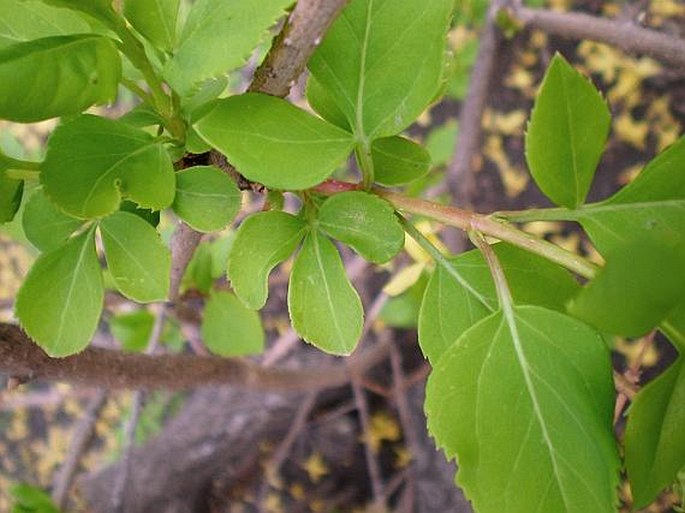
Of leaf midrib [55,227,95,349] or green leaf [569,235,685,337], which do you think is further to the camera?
leaf midrib [55,227,95,349]

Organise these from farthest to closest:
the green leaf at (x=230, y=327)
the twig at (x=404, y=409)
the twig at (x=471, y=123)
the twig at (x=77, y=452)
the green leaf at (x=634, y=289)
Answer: the twig at (x=404, y=409), the twig at (x=471, y=123), the twig at (x=77, y=452), the green leaf at (x=230, y=327), the green leaf at (x=634, y=289)

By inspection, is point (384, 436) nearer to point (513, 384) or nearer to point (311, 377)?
point (311, 377)

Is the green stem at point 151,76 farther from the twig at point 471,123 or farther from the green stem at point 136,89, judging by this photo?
the twig at point 471,123

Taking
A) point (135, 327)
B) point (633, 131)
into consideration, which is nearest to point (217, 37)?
point (135, 327)

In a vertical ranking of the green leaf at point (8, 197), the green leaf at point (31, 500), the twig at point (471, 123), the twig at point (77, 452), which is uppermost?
the green leaf at point (8, 197)

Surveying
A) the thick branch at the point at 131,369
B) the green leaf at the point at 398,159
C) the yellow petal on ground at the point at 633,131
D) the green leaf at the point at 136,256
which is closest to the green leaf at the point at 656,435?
the green leaf at the point at 398,159

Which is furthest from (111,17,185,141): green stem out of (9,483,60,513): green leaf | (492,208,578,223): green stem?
(9,483,60,513): green leaf

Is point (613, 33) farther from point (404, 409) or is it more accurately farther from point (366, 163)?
point (404, 409)

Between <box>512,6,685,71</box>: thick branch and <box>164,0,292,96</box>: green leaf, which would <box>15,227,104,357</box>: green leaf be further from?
<box>512,6,685,71</box>: thick branch
